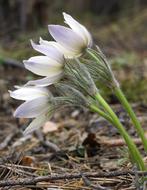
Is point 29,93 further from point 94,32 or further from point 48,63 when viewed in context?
point 94,32

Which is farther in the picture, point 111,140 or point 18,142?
point 18,142

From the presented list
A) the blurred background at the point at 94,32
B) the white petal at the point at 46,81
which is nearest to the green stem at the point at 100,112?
the white petal at the point at 46,81

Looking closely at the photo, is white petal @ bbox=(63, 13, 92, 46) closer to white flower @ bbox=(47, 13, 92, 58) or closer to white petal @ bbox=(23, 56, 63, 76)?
white flower @ bbox=(47, 13, 92, 58)

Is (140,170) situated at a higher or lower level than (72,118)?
lower

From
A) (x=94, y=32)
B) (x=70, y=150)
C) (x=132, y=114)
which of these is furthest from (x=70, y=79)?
(x=94, y=32)

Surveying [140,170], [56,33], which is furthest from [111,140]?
[56,33]

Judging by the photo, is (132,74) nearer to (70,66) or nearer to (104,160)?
(104,160)
